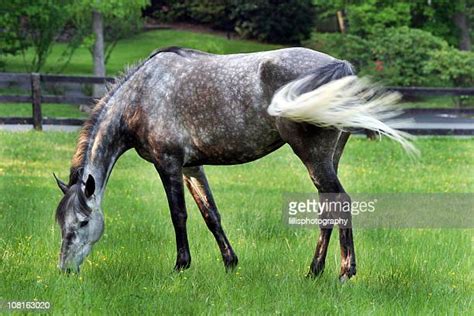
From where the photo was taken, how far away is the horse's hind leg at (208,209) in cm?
636

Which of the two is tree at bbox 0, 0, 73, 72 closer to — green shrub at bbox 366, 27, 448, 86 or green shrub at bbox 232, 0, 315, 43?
green shrub at bbox 232, 0, 315, 43

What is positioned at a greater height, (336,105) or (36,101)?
(336,105)

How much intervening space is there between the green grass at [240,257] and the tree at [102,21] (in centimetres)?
525

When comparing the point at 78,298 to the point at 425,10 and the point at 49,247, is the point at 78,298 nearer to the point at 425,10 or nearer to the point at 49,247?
the point at 49,247

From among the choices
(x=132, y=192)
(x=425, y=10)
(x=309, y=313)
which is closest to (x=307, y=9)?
(x=425, y=10)

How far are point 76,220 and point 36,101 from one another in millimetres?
11240

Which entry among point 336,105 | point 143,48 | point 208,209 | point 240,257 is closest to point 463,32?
point 143,48

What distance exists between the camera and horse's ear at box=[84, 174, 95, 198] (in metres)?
5.82

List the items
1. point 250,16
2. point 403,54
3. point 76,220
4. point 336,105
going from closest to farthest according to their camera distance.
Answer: point 336,105 → point 76,220 → point 250,16 → point 403,54

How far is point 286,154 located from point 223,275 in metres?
8.54

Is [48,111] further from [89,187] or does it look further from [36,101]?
[89,187]

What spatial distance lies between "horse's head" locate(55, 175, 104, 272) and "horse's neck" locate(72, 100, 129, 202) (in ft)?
0.46

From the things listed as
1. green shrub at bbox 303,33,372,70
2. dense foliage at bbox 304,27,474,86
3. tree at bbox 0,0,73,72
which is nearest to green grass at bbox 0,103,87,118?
tree at bbox 0,0,73,72

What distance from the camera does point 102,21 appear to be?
2172cm
